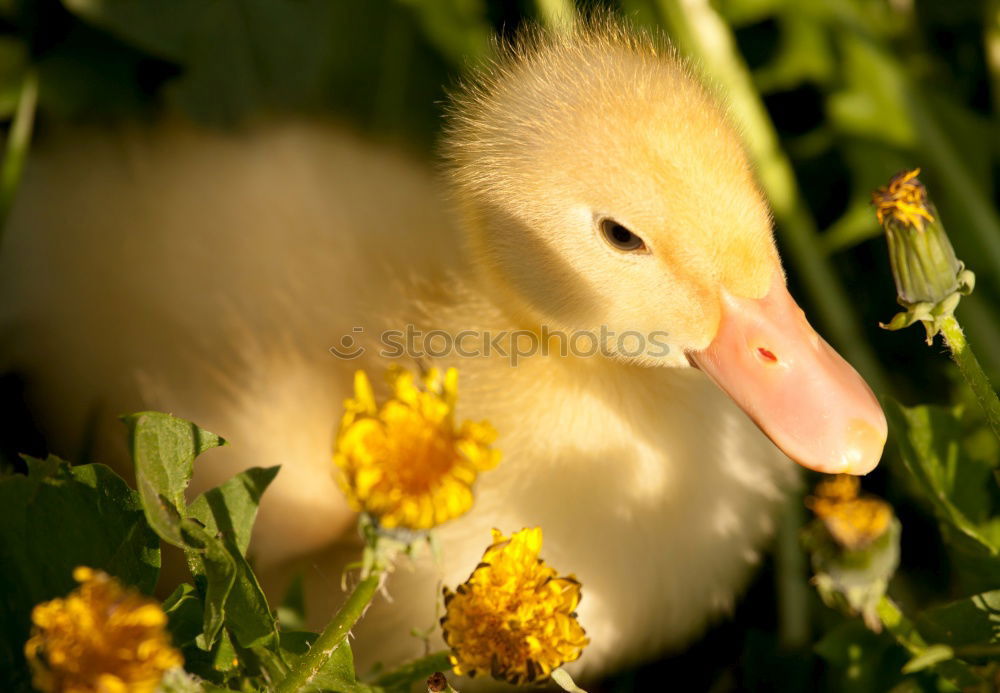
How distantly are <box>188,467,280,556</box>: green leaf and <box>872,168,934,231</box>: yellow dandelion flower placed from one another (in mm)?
614

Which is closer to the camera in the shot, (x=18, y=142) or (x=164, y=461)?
(x=164, y=461)

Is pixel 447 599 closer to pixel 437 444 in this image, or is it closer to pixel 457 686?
pixel 437 444

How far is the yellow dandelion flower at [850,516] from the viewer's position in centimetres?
113

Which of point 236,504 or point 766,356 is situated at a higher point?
point 766,356

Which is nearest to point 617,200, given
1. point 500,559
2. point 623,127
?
point 623,127

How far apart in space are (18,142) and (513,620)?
4.62 ft

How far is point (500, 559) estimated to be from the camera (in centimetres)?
92

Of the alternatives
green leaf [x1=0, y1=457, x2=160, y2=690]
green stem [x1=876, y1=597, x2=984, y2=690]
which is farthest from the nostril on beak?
green leaf [x1=0, y1=457, x2=160, y2=690]

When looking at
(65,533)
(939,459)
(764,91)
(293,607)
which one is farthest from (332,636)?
(764,91)

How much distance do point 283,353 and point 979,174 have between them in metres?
1.33

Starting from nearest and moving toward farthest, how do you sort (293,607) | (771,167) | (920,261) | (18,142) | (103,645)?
(103,645) < (920,261) < (293,607) < (18,142) < (771,167)

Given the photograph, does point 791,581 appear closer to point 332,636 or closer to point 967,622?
point 967,622

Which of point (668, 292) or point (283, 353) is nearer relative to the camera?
point (668, 292)

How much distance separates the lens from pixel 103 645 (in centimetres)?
73
